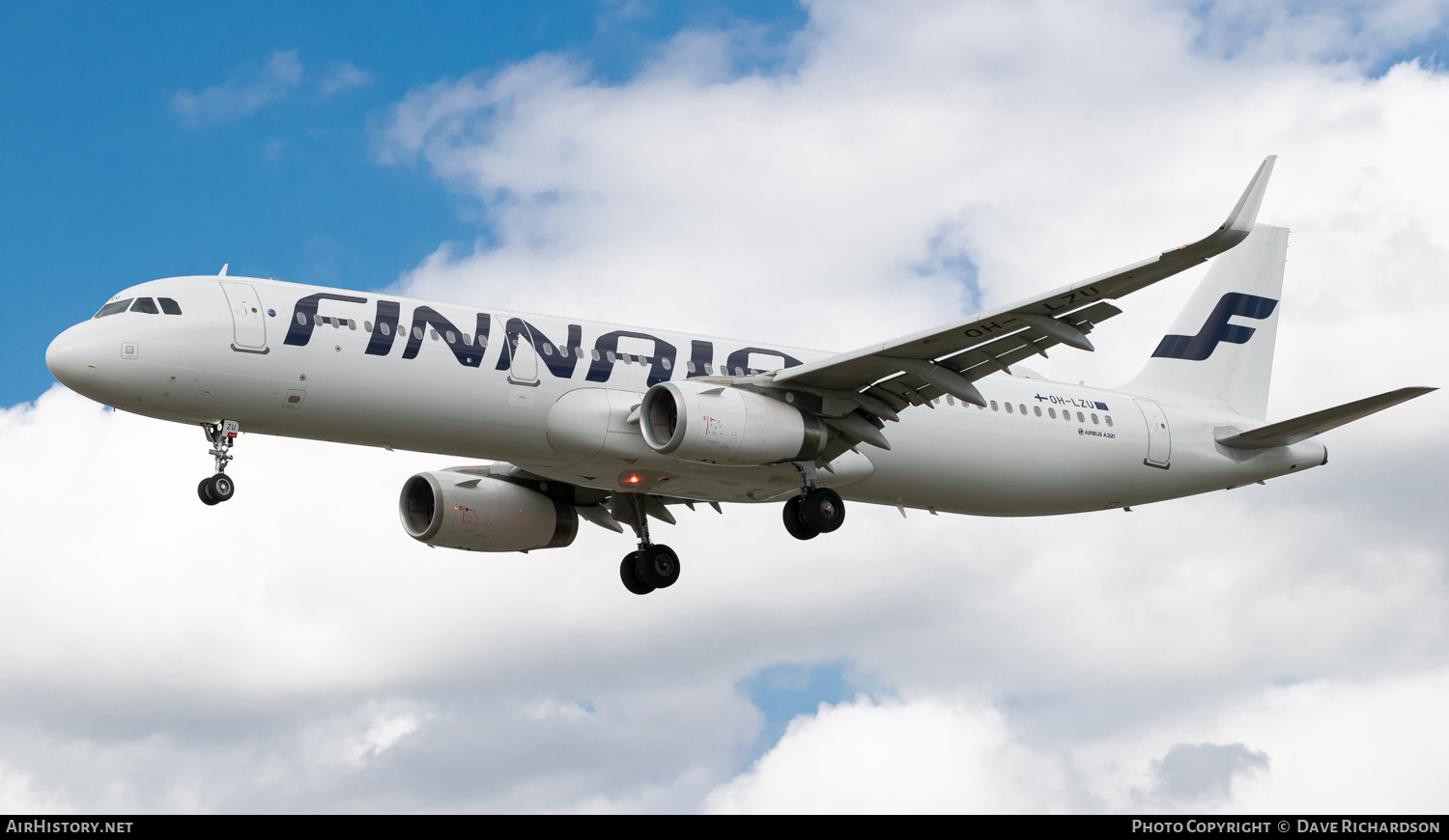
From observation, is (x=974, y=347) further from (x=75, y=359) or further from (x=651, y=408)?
(x=75, y=359)

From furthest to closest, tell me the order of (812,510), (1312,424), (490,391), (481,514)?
(481,514)
(1312,424)
(812,510)
(490,391)

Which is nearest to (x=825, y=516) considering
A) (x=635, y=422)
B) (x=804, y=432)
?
(x=804, y=432)

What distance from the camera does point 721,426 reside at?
90.3 feet

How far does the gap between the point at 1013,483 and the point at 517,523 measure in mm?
10443

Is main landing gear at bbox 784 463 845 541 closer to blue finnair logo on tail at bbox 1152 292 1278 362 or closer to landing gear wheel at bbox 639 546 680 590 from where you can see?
landing gear wheel at bbox 639 546 680 590

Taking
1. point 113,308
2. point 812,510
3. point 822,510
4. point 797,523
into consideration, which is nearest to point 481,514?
point 797,523

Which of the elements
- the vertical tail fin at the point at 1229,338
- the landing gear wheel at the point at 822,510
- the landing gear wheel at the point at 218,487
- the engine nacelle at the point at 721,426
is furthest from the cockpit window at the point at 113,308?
the vertical tail fin at the point at 1229,338

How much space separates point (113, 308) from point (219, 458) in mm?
3043

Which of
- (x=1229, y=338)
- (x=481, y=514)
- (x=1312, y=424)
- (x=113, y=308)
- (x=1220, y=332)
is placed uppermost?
(x=1220, y=332)

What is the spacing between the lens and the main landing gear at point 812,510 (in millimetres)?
29734

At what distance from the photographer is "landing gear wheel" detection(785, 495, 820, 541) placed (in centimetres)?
2981

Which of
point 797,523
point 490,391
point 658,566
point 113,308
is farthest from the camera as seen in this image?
point 658,566

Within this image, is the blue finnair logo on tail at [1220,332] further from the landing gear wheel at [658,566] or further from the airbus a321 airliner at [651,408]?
the landing gear wheel at [658,566]

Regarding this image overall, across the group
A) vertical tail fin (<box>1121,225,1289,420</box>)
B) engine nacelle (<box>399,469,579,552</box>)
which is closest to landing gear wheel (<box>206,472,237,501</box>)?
engine nacelle (<box>399,469,579,552</box>)
